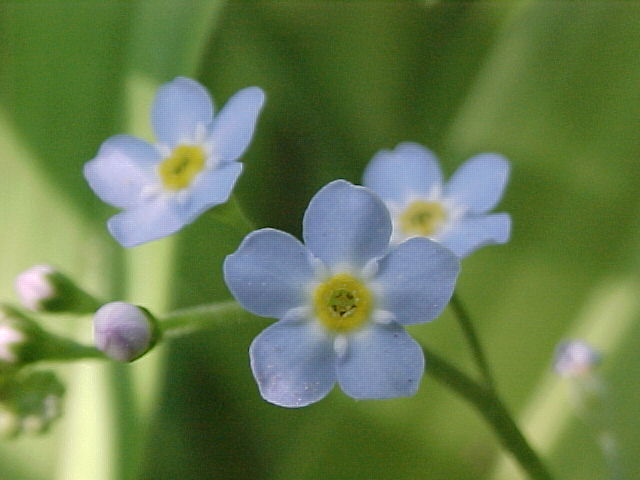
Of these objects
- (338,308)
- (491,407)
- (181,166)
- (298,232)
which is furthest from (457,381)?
(298,232)

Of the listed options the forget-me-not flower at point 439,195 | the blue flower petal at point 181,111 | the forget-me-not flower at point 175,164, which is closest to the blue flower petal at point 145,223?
the forget-me-not flower at point 175,164

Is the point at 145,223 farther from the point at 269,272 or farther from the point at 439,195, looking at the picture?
the point at 439,195

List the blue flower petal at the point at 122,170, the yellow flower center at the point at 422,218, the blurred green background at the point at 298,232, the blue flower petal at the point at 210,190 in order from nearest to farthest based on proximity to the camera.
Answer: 1. the blue flower petal at the point at 210,190
2. the blue flower petal at the point at 122,170
3. the yellow flower center at the point at 422,218
4. the blurred green background at the point at 298,232

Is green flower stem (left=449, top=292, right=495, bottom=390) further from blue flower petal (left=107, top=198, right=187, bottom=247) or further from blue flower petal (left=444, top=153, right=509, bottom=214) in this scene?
blue flower petal (left=107, top=198, right=187, bottom=247)

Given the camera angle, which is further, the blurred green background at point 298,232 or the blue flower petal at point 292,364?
the blurred green background at point 298,232

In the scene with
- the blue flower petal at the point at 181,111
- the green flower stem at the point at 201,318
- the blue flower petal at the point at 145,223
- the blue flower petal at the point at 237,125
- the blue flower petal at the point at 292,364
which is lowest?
the green flower stem at the point at 201,318

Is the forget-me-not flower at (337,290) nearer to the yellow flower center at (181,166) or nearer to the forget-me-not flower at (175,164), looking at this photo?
the forget-me-not flower at (175,164)

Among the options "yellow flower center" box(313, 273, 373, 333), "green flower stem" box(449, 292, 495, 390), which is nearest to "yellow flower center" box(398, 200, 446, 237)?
"green flower stem" box(449, 292, 495, 390)
